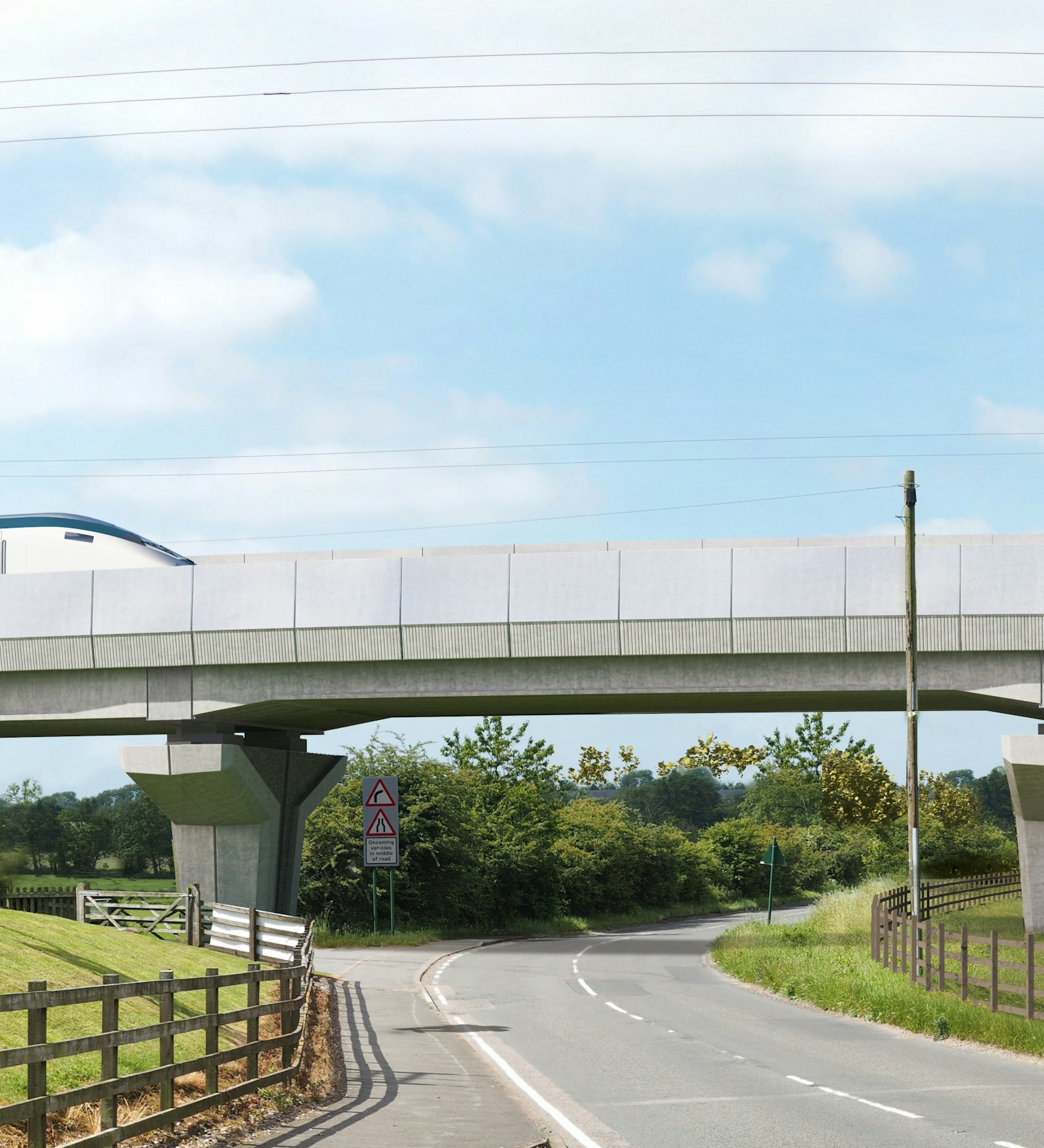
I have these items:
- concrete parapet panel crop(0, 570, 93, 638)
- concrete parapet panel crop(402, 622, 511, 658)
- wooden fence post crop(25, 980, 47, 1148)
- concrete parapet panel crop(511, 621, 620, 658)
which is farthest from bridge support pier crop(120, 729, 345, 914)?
wooden fence post crop(25, 980, 47, 1148)

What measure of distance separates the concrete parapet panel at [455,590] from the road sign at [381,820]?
20.4ft

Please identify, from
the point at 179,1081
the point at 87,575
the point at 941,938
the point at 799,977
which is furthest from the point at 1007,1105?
the point at 87,575

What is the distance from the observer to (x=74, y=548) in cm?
3559

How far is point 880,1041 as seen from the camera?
17.8m

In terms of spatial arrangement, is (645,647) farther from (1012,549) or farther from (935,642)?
(1012,549)

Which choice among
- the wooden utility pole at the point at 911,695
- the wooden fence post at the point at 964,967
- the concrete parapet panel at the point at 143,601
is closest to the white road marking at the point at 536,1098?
the wooden fence post at the point at 964,967

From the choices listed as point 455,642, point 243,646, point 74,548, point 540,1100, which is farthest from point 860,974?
point 74,548

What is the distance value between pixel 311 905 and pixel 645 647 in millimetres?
16466

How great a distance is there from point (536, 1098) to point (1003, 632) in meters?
20.6

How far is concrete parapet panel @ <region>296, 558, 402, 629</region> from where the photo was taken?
1250 inches

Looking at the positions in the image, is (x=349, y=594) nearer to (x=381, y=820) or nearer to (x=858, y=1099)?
(x=381, y=820)

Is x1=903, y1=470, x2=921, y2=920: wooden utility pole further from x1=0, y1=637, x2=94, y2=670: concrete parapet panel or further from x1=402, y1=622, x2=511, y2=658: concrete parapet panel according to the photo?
x1=0, y1=637, x2=94, y2=670: concrete parapet panel

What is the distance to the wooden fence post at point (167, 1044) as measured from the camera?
9.52 m

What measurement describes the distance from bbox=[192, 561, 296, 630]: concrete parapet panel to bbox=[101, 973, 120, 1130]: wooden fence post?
76.7 feet
